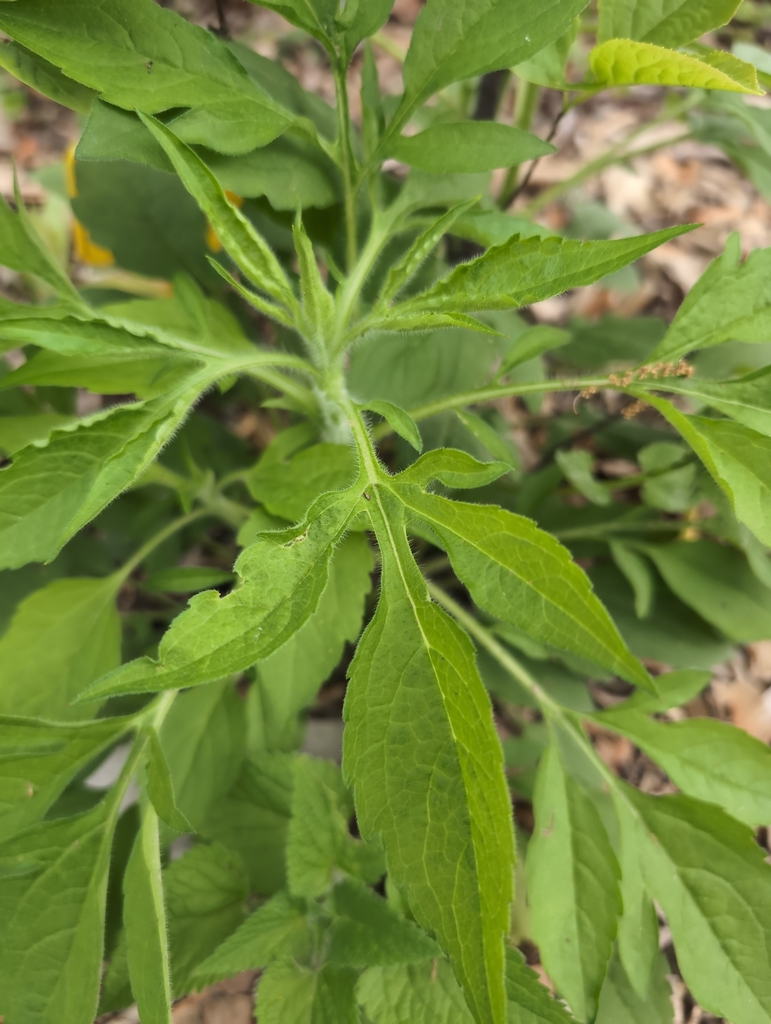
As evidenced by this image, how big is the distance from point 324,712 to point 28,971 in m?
0.86

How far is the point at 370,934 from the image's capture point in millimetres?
900

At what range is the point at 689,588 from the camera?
4.03ft

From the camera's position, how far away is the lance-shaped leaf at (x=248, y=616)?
0.59 m

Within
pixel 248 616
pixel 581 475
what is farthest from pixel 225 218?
pixel 581 475

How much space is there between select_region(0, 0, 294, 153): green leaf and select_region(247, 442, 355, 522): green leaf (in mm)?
387

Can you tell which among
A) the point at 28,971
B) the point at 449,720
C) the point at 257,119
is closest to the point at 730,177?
the point at 257,119

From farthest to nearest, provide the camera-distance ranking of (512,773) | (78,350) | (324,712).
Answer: (324,712)
(512,773)
(78,350)

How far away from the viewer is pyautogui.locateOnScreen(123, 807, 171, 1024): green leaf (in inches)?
28.0

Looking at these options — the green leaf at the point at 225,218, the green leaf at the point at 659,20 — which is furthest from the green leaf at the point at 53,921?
the green leaf at the point at 659,20

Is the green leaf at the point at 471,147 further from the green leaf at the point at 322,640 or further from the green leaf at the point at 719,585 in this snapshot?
the green leaf at the point at 719,585

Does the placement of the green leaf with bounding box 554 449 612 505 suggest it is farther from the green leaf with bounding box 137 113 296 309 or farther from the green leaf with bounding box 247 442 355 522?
the green leaf with bounding box 137 113 296 309

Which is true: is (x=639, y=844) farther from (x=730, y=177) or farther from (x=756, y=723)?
(x=730, y=177)

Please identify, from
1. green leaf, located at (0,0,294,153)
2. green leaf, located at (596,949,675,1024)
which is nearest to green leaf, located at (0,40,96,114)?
green leaf, located at (0,0,294,153)

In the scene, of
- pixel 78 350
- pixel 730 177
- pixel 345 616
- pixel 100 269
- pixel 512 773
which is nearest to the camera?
pixel 78 350
